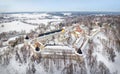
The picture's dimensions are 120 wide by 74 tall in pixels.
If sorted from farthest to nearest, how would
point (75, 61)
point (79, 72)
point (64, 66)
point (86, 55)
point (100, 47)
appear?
point (100, 47), point (86, 55), point (75, 61), point (64, 66), point (79, 72)

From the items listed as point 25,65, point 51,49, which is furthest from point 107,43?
point 25,65

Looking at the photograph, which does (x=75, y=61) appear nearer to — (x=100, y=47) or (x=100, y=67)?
(x=100, y=67)

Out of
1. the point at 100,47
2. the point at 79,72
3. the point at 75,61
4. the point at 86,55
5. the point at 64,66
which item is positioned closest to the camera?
the point at 79,72

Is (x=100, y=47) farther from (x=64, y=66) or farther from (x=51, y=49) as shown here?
(x=64, y=66)

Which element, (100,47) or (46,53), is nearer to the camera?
(46,53)

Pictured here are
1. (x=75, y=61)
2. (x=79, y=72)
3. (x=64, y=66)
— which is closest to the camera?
(x=79, y=72)

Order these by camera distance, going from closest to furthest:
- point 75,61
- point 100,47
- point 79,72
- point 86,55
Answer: point 79,72
point 75,61
point 86,55
point 100,47

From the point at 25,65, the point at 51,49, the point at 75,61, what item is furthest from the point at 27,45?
the point at 75,61

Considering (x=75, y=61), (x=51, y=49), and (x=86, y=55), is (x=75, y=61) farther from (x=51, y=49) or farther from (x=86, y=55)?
(x=51, y=49)

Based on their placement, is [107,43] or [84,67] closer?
[84,67]
